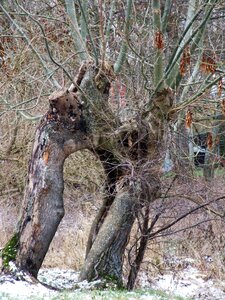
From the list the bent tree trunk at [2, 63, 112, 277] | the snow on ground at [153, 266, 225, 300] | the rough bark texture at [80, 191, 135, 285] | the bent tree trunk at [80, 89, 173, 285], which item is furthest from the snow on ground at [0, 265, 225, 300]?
the bent tree trunk at [2, 63, 112, 277]

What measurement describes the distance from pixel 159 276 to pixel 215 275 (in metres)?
1.04

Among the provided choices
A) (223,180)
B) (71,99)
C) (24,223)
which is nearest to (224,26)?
(223,180)

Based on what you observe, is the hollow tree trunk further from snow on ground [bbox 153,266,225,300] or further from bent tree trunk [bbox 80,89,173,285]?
snow on ground [bbox 153,266,225,300]

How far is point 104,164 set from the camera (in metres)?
7.51

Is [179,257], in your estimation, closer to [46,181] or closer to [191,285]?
[191,285]

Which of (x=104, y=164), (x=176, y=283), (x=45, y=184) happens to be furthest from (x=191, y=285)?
(x=45, y=184)

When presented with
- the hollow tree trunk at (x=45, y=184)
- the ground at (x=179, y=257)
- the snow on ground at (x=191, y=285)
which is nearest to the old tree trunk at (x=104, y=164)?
the hollow tree trunk at (x=45, y=184)

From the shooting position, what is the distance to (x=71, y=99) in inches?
269

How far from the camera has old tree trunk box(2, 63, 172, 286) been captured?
6547 millimetres

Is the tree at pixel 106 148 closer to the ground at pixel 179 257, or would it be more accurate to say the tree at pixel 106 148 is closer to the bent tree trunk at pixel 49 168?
the bent tree trunk at pixel 49 168

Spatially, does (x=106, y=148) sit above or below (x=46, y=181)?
above

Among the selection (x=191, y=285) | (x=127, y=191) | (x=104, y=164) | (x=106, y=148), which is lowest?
(x=191, y=285)

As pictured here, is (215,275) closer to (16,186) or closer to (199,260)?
(199,260)

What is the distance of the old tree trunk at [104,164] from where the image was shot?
21.5 feet
